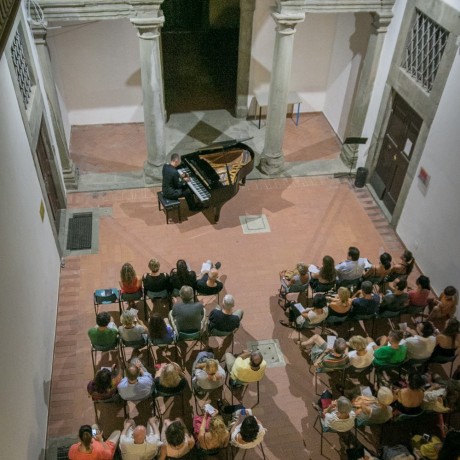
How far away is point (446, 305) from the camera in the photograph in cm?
748

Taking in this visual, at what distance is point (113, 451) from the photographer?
226 inches

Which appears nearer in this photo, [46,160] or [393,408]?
[393,408]

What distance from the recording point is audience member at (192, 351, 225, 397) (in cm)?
628

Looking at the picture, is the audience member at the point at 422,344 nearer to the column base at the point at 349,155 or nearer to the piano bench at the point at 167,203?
the piano bench at the point at 167,203

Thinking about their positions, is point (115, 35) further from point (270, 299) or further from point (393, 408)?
point (393, 408)

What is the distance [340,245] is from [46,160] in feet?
18.5

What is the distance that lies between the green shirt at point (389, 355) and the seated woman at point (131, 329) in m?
3.14

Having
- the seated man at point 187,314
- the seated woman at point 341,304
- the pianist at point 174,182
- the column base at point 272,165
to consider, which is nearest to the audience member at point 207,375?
the seated man at point 187,314

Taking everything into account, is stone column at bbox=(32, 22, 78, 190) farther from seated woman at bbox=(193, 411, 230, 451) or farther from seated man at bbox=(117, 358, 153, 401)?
seated woman at bbox=(193, 411, 230, 451)

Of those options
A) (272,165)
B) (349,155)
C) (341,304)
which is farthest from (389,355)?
(349,155)

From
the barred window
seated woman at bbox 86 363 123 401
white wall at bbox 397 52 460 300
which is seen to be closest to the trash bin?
white wall at bbox 397 52 460 300

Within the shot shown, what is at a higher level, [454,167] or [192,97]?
[454,167]

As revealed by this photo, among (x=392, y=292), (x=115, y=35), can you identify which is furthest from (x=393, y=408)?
(x=115, y=35)

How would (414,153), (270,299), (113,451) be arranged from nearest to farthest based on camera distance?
(113,451), (270,299), (414,153)
